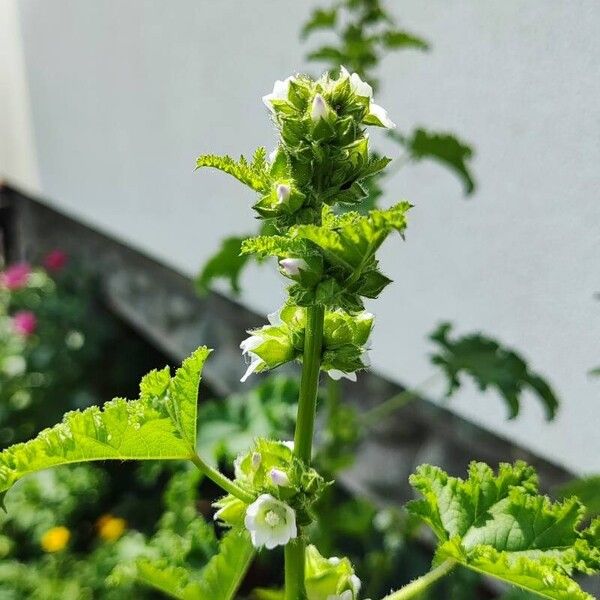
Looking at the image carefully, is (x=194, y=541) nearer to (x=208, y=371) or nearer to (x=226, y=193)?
(x=226, y=193)

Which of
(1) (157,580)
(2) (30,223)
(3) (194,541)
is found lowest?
(2) (30,223)

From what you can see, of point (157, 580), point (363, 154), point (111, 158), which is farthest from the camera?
point (111, 158)

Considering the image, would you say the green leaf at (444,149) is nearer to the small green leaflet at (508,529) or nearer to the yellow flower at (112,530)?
the small green leaflet at (508,529)

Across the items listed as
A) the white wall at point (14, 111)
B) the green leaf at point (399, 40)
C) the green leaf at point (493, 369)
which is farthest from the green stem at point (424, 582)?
the white wall at point (14, 111)

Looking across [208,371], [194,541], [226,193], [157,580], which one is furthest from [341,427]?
[208,371]

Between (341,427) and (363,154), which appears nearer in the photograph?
(363,154)

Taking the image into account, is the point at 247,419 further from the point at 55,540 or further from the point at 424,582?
the point at 55,540

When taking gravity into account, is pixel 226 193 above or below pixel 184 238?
above

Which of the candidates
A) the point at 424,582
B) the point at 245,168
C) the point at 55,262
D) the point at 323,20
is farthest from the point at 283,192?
the point at 55,262
